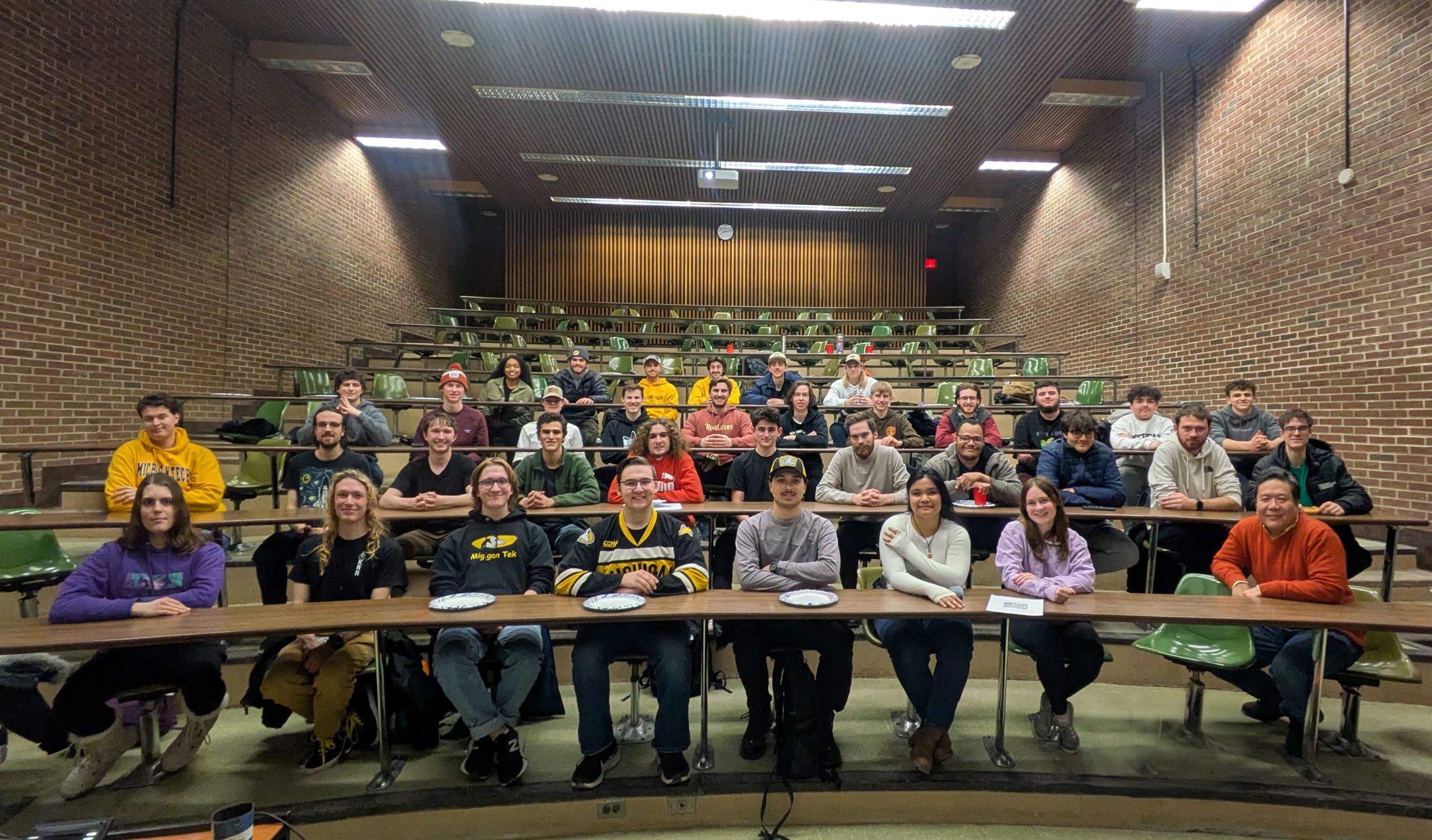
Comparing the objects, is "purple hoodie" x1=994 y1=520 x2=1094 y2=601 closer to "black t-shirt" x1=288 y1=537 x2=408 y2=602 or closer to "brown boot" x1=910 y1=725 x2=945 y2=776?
"brown boot" x1=910 y1=725 x2=945 y2=776

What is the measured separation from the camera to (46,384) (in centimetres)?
465

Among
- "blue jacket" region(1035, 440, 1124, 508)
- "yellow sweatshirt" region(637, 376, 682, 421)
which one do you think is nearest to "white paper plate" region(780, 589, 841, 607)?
"blue jacket" region(1035, 440, 1124, 508)

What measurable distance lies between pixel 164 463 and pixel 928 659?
3.98m

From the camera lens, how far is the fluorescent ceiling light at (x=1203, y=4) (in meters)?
5.48

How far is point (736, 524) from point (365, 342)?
6124 mm

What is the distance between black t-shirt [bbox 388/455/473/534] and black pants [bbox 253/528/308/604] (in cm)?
48

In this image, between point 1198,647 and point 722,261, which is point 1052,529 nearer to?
point 1198,647

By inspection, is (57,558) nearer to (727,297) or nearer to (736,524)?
(736,524)

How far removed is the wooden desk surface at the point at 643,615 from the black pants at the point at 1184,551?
3.02 ft

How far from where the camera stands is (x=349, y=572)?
2668 millimetres

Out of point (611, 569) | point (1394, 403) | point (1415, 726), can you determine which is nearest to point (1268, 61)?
point (1394, 403)

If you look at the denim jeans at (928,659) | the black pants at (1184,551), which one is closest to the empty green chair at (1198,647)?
the black pants at (1184,551)

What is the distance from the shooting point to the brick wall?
456cm

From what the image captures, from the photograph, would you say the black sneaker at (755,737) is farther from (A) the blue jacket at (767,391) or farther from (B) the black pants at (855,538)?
(A) the blue jacket at (767,391)
